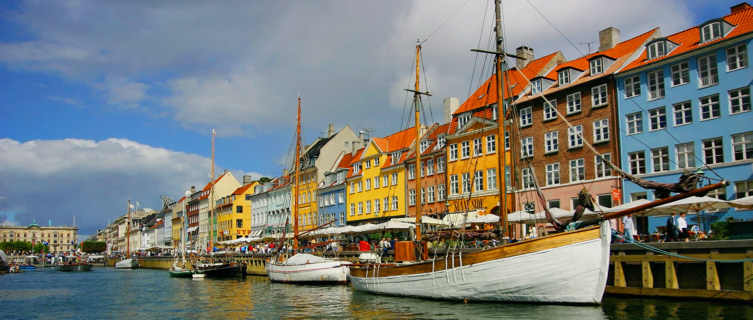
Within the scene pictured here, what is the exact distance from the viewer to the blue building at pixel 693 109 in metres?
34.1

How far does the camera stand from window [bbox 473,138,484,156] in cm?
5103

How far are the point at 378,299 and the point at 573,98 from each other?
2263cm

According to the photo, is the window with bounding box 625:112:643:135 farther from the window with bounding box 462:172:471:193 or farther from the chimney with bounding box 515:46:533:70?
the chimney with bounding box 515:46:533:70

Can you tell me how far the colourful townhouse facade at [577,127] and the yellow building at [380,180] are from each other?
17355 mm

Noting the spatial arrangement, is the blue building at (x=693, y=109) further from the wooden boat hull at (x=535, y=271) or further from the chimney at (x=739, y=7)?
the wooden boat hull at (x=535, y=271)

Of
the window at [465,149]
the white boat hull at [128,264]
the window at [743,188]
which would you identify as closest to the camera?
the window at [743,188]

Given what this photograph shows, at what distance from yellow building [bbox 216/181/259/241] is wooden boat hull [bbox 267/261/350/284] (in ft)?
215

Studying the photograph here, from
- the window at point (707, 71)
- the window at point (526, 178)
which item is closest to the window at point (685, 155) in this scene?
the window at point (707, 71)

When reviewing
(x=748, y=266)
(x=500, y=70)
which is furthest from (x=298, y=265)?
(x=748, y=266)

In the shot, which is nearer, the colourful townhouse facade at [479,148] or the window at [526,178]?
the window at [526,178]

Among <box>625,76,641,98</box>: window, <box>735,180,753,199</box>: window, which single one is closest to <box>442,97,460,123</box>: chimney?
<box>625,76,641,98</box>: window

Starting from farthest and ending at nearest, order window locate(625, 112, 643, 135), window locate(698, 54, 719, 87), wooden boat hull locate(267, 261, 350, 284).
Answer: wooden boat hull locate(267, 261, 350, 284) < window locate(625, 112, 643, 135) < window locate(698, 54, 719, 87)

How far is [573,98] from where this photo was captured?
43562 mm

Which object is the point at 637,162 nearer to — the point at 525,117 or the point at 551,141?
the point at 551,141
